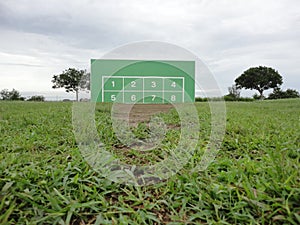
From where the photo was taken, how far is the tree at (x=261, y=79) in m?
17.2

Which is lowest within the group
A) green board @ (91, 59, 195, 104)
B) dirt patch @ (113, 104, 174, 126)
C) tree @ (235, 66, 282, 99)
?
dirt patch @ (113, 104, 174, 126)

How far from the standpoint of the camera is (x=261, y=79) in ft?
58.3

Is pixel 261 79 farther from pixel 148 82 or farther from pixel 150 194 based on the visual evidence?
pixel 150 194

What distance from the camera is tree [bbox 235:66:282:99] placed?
1719 cm

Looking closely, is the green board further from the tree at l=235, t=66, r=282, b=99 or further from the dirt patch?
the tree at l=235, t=66, r=282, b=99

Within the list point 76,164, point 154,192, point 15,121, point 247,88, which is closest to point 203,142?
point 154,192

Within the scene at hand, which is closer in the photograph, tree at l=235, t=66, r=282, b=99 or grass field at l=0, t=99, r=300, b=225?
grass field at l=0, t=99, r=300, b=225

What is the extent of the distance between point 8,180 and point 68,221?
1.28 ft

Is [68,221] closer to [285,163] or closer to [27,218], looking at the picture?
[27,218]

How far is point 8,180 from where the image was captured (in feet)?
3.88

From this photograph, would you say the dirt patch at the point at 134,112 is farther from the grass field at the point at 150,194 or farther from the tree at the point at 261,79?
the tree at the point at 261,79

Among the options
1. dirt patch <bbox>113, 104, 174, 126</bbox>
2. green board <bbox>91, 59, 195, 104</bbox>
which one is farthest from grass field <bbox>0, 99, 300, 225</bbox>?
green board <bbox>91, 59, 195, 104</bbox>

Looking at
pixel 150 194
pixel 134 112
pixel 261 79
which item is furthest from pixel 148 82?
pixel 261 79

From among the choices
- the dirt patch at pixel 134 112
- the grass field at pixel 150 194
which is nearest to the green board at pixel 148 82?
the dirt patch at pixel 134 112
